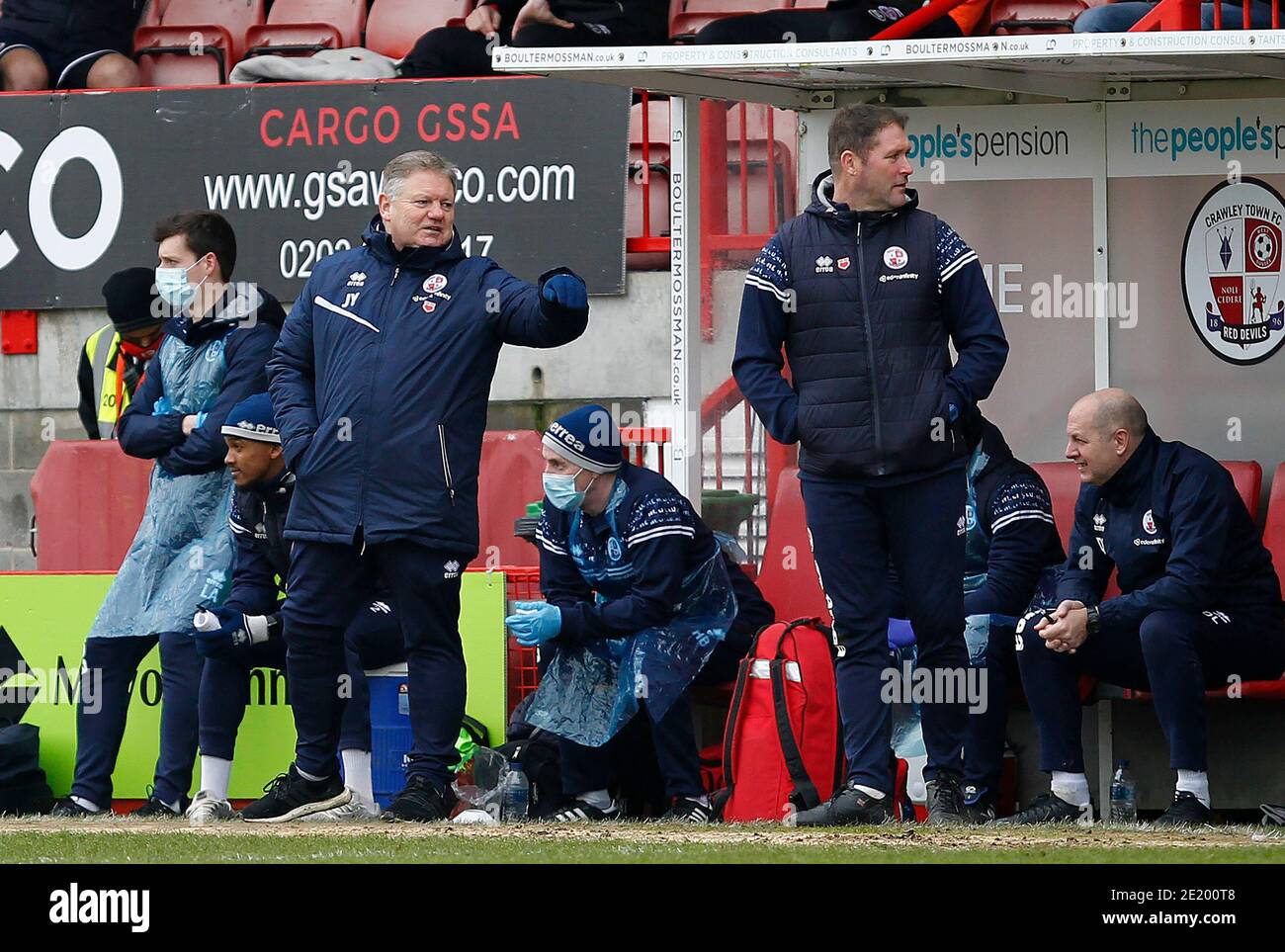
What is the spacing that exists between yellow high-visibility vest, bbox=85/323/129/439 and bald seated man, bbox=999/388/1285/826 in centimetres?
367

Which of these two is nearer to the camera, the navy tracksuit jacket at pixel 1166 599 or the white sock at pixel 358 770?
the navy tracksuit jacket at pixel 1166 599

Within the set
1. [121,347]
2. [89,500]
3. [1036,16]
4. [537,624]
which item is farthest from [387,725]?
[1036,16]

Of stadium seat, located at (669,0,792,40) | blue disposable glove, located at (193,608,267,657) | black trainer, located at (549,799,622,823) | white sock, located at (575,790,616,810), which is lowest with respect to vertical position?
black trainer, located at (549,799,622,823)

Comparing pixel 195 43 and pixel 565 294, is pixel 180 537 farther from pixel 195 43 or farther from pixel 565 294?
pixel 195 43

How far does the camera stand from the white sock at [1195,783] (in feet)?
23.2

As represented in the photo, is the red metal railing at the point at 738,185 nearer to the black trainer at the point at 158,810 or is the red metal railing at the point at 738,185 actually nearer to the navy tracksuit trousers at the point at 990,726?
the navy tracksuit trousers at the point at 990,726

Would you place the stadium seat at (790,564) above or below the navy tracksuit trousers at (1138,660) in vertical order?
above

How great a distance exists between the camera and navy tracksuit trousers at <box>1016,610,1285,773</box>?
23.8ft

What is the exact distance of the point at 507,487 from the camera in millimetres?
9672

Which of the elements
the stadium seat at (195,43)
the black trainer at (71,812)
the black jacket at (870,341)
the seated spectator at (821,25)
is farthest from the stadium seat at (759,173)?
the stadium seat at (195,43)

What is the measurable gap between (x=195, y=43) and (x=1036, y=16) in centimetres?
454

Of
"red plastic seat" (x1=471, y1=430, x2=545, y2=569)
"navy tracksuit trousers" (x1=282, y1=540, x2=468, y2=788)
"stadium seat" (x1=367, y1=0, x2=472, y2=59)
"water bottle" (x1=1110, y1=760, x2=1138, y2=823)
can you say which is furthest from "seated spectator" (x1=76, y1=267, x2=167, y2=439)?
"water bottle" (x1=1110, y1=760, x2=1138, y2=823)

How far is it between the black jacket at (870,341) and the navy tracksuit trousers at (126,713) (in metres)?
2.41

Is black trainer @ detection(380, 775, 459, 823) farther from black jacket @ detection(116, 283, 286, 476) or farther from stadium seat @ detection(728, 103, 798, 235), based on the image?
stadium seat @ detection(728, 103, 798, 235)
